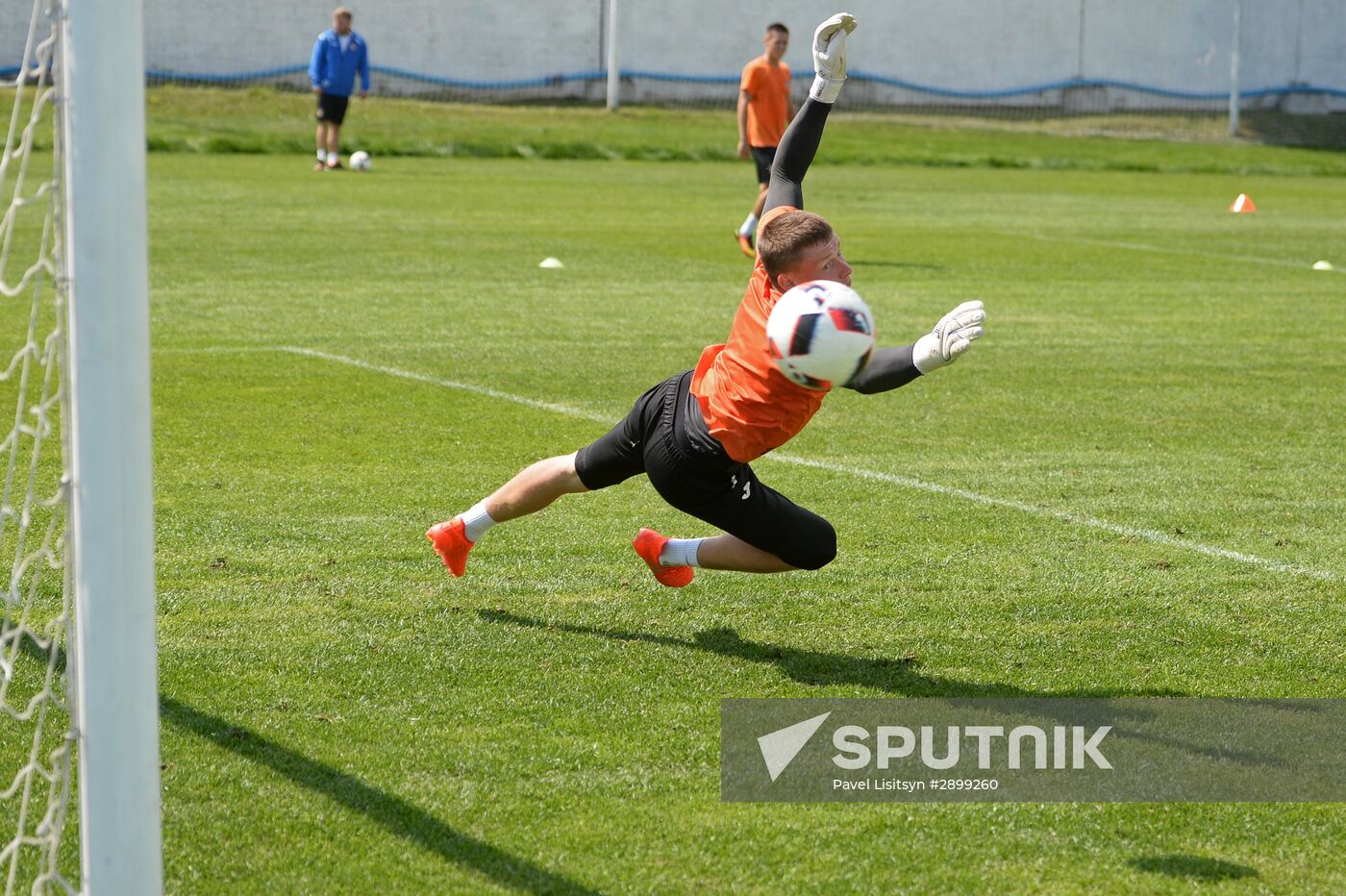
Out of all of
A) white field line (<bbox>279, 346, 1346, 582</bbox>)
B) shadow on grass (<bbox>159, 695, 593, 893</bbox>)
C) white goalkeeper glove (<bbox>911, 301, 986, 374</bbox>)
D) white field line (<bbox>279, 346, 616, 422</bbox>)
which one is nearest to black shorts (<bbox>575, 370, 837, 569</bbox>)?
white goalkeeper glove (<bbox>911, 301, 986, 374</bbox>)

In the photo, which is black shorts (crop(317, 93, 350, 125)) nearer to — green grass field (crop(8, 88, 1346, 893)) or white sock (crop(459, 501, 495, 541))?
green grass field (crop(8, 88, 1346, 893))

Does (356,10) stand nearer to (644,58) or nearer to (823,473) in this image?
(644,58)

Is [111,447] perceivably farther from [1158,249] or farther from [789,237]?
[1158,249]

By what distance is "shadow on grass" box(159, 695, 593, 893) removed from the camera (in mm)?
3678

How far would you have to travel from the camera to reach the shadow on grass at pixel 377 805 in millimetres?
3678

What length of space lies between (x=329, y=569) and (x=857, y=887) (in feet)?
9.74

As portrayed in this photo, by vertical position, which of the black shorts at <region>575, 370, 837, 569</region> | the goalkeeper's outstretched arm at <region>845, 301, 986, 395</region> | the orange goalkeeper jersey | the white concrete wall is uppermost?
the white concrete wall

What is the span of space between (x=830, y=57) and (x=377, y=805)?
2.93 m

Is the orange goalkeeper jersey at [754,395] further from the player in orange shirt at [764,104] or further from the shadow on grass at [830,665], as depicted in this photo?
the player in orange shirt at [764,104]

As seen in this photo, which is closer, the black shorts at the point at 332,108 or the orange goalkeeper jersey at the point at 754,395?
the orange goalkeeper jersey at the point at 754,395

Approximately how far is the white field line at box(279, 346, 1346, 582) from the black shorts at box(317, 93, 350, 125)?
52.5ft

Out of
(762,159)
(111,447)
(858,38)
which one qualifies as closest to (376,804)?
(111,447)

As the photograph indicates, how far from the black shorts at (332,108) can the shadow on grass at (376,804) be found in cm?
2151

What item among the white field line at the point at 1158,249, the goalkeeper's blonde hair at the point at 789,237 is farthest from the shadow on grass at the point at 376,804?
the white field line at the point at 1158,249
